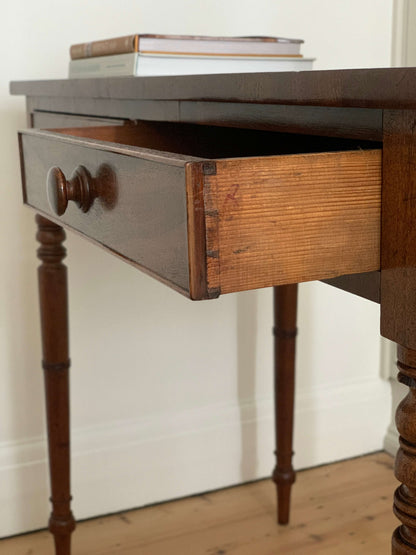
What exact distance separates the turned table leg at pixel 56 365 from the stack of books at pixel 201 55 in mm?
304

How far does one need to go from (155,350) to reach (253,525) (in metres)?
0.40

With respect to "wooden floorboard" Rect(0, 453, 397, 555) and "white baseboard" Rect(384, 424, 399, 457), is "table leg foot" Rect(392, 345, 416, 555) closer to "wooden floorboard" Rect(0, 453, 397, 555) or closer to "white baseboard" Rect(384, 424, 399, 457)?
"wooden floorboard" Rect(0, 453, 397, 555)

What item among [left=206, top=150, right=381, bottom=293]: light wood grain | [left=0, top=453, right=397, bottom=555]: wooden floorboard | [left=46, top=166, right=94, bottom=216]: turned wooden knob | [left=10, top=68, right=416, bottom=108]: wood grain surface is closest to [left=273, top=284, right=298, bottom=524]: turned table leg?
[left=0, top=453, right=397, bottom=555]: wooden floorboard

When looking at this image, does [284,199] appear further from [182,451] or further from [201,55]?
[182,451]

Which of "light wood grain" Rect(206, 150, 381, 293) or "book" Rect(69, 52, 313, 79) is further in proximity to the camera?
"book" Rect(69, 52, 313, 79)

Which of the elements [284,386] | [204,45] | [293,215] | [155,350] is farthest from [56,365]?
[293,215]

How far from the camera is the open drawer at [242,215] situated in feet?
1.95

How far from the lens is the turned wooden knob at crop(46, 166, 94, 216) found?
798mm

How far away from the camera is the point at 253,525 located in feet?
5.37

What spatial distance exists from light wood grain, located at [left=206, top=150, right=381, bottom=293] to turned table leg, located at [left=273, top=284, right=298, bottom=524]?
909 mm

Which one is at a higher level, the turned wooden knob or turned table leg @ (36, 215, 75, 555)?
the turned wooden knob

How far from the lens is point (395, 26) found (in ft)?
5.82

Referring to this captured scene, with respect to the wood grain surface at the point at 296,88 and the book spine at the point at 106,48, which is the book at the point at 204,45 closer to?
the book spine at the point at 106,48

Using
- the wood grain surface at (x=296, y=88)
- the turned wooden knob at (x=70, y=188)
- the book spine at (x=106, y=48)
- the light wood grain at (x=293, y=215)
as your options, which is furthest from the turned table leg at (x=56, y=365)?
the light wood grain at (x=293, y=215)
